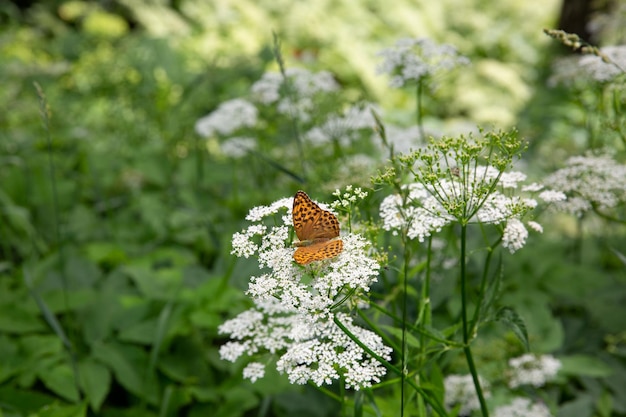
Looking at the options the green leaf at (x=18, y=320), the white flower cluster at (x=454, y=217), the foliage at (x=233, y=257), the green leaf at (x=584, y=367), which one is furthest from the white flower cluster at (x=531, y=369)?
the green leaf at (x=18, y=320)

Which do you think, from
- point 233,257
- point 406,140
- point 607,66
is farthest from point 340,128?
point 607,66

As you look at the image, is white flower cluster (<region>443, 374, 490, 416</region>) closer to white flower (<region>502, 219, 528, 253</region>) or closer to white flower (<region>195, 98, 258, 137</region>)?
white flower (<region>502, 219, 528, 253</region>)

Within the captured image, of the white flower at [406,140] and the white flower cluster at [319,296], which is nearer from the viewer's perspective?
the white flower cluster at [319,296]

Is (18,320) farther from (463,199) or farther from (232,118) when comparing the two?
(463,199)

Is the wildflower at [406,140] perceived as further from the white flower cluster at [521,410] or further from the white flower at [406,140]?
the white flower cluster at [521,410]

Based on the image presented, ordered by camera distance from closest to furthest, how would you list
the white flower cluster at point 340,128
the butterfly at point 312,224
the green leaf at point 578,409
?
the butterfly at point 312,224
the green leaf at point 578,409
the white flower cluster at point 340,128

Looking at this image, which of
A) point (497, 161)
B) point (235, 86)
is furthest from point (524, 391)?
point (235, 86)

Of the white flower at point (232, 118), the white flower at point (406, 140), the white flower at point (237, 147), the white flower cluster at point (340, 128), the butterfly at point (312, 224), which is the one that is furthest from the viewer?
the white flower at point (237, 147)

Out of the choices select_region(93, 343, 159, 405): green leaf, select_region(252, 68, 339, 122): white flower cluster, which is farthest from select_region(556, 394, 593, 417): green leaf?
select_region(252, 68, 339, 122): white flower cluster

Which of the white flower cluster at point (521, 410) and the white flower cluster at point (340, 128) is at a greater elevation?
the white flower cluster at point (340, 128)
